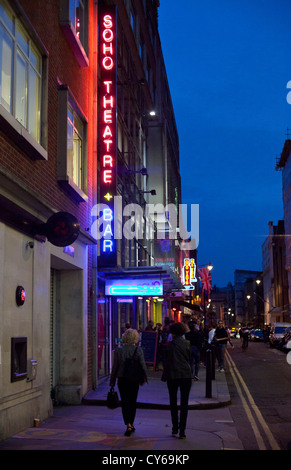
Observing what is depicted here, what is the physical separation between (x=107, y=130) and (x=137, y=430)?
8875 millimetres

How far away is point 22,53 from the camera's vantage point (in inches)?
384

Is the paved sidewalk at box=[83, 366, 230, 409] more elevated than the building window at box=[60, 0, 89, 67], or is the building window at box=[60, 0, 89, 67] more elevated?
the building window at box=[60, 0, 89, 67]

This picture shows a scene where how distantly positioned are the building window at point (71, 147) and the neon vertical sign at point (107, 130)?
127cm

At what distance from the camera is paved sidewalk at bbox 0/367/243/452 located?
313 inches

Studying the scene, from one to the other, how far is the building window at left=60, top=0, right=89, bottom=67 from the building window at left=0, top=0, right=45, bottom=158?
1750 mm

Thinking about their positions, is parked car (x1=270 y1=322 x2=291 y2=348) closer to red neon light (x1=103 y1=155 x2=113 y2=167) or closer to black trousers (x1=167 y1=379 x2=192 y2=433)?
red neon light (x1=103 y1=155 x2=113 y2=167)

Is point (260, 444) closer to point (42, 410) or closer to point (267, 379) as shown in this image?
point (42, 410)

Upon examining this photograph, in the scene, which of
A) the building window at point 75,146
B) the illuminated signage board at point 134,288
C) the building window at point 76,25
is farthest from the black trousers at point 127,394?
the illuminated signage board at point 134,288

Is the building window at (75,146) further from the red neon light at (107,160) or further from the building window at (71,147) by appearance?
the red neon light at (107,160)

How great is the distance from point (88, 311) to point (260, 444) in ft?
21.6

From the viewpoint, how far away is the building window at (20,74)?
8.88 metres

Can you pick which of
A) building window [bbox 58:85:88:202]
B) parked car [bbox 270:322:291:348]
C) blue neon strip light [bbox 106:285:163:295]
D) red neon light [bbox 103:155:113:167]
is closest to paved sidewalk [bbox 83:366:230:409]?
blue neon strip light [bbox 106:285:163:295]

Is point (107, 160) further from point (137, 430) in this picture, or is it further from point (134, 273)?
point (137, 430)
